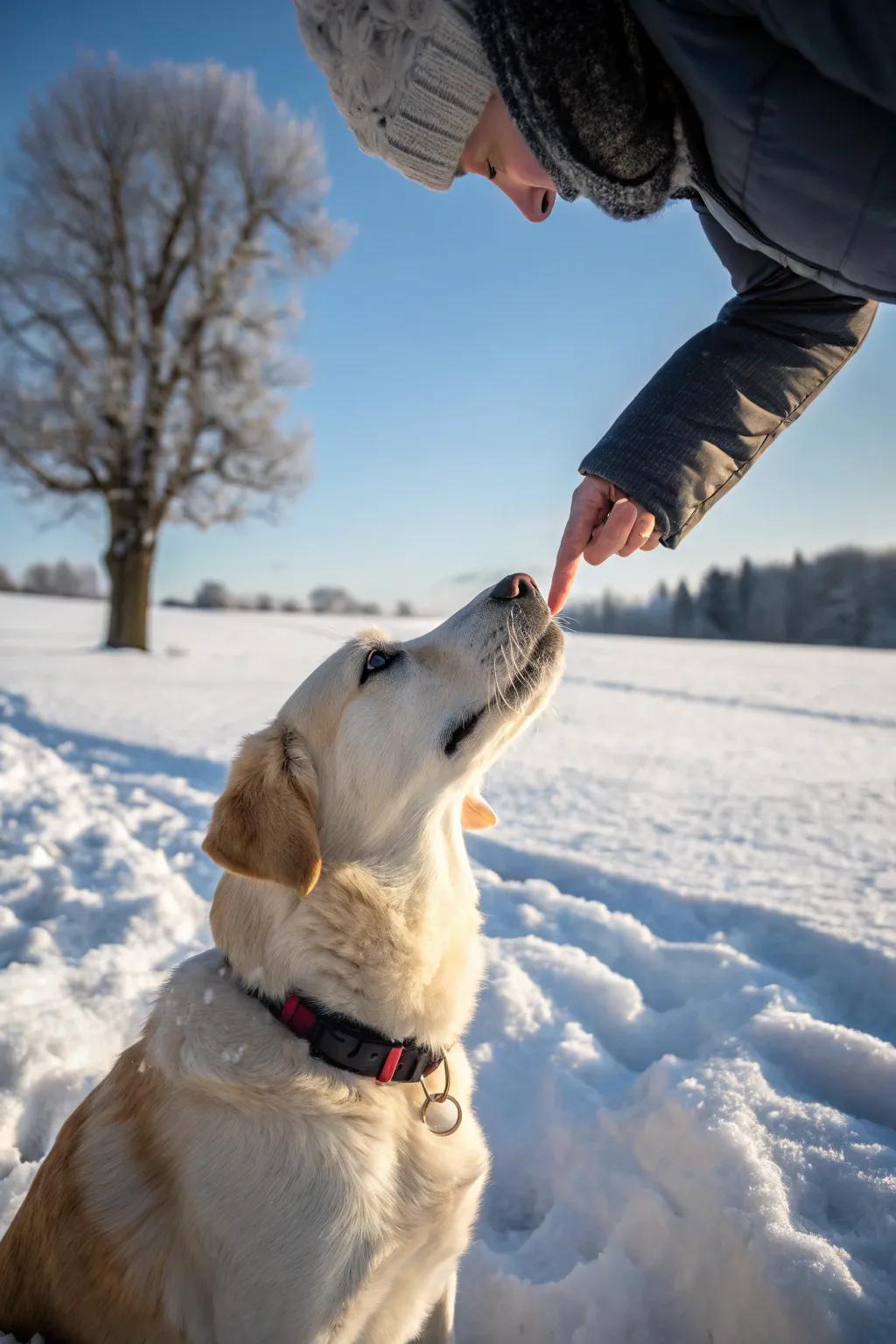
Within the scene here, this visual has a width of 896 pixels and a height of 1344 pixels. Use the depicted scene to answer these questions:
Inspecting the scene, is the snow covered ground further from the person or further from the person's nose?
the person's nose

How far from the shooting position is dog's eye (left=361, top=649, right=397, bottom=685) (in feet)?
7.70

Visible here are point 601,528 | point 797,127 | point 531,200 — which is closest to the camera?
point 797,127

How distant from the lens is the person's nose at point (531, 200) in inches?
75.4

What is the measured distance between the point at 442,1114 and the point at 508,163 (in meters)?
2.35

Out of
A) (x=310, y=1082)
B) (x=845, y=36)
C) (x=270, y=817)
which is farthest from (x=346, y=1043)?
(x=845, y=36)

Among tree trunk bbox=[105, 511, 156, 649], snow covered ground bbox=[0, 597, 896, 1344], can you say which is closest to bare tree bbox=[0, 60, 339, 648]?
tree trunk bbox=[105, 511, 156, 649]

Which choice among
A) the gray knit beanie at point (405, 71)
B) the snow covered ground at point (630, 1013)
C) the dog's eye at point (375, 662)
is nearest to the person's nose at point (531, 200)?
the gray knit beanie at point (405, 71)

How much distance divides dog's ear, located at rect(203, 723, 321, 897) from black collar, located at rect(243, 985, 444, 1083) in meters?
0.30

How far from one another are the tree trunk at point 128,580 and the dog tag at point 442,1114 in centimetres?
1672

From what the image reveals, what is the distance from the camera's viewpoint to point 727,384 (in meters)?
2.07

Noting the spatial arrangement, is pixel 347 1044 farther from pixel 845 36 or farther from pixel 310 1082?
pixel 845 36

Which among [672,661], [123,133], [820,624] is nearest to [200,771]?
[672,661]

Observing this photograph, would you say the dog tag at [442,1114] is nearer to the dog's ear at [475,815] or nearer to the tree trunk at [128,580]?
the dog's ear at [475,815]

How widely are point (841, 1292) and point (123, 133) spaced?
20694 mm
